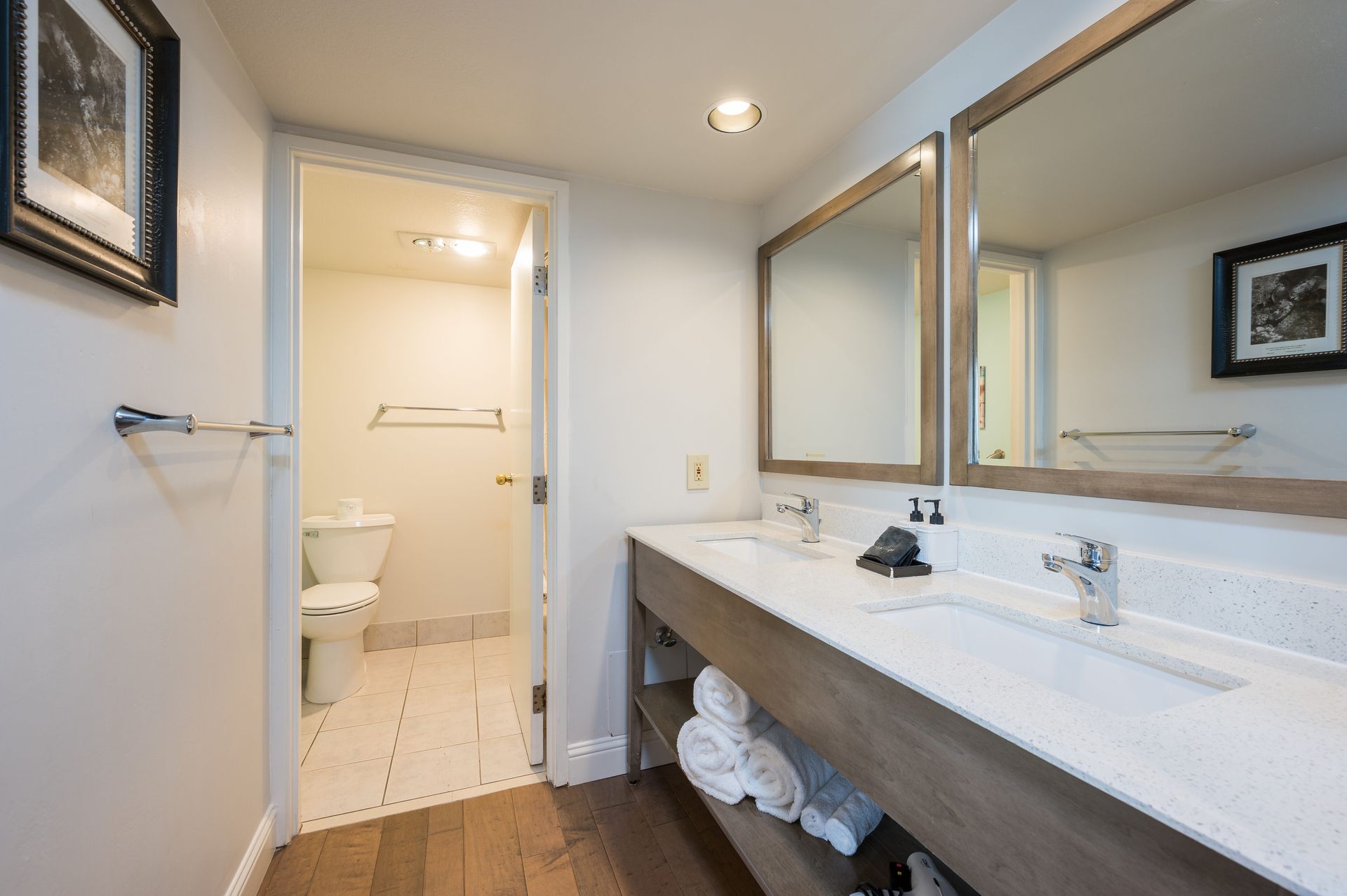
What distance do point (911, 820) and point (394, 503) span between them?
2979 mm

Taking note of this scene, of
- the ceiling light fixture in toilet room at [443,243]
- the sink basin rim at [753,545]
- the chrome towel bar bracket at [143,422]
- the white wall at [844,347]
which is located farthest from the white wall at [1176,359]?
the ceiling light fixture in toilet room at [443,243]

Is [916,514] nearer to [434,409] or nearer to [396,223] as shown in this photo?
[396,223]

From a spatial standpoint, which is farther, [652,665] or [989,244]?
A: [652,665]

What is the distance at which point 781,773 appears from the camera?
3.98 ft

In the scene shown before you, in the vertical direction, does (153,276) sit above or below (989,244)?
below

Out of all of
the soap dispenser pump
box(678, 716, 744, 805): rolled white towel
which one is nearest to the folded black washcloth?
the soap dispenser pump

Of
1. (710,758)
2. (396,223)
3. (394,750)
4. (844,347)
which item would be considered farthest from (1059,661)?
(396,223)

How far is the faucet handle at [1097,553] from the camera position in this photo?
0.90 meters

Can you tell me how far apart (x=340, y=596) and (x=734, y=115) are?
245 centimetres

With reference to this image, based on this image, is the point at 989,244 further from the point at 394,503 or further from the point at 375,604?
the point at 394,503

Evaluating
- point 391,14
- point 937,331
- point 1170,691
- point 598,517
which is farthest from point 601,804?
point 391,14

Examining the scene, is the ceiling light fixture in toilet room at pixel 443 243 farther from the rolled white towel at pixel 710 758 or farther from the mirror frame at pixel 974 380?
the rolled white towel at pixel 710 758

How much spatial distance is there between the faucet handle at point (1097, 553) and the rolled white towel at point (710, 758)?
2.75 ft

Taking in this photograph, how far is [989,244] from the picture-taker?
1.21m
